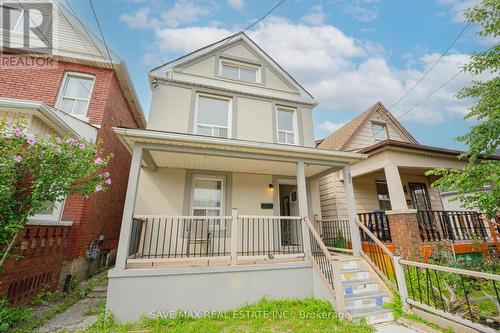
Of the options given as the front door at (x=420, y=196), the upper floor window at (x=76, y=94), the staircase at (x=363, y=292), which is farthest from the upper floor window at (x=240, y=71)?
the front door at (x=420, y=196)

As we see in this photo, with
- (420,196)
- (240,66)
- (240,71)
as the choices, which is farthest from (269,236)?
(420,196)

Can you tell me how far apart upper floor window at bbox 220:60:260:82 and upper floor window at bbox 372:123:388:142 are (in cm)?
619

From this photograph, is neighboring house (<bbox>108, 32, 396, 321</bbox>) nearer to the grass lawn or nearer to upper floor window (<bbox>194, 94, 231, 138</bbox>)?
upper floor window (<bbox>194, 94, 231, 138</bbox>)

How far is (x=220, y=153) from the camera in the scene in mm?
4844

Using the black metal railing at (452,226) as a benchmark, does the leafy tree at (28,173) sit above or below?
above

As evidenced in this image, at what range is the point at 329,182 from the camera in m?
8.57

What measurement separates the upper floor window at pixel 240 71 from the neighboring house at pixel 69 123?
3.46 m

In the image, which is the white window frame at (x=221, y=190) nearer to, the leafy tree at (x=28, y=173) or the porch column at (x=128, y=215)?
the porch column at (x=128, y=215)

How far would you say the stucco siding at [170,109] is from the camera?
20.7 feet

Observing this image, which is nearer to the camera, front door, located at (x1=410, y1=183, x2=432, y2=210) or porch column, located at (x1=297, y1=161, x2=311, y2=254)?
porch column, located at (x1=297, y1=161, x2=311, y2=254)

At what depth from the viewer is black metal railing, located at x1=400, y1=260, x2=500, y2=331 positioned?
9.94 feet

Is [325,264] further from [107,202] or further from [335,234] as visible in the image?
[107,202]

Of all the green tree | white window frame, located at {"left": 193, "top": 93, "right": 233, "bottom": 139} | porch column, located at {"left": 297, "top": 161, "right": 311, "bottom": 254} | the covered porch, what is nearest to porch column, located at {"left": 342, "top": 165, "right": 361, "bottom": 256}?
the covered porch

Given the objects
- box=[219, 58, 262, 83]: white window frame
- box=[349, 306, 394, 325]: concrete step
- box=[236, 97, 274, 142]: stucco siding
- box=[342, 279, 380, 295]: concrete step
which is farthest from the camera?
box=[219, 58, 262, 83]: white window frame
